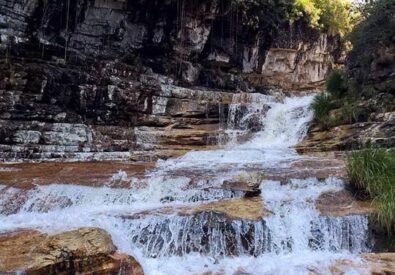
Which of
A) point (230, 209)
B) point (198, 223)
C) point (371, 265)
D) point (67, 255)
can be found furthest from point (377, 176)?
point (67, 255)

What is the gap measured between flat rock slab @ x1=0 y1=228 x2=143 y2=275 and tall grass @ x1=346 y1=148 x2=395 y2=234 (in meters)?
4.24

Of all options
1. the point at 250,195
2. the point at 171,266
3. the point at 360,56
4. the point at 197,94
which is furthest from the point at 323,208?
the point at 197,94

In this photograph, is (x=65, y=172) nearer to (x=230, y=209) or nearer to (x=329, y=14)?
(x=230, y=209)

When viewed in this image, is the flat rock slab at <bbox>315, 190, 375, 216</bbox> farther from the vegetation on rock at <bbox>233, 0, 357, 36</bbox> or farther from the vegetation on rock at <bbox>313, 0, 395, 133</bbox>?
the vegetation on rock at <bbox>233, 0, 357, 36</bbox>

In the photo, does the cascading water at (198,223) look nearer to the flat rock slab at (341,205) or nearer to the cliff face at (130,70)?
the flat rock slab at (341,205)

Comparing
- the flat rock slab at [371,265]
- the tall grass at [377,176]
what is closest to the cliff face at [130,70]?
the tall grass at [377,176]

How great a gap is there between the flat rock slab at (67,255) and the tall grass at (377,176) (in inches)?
167

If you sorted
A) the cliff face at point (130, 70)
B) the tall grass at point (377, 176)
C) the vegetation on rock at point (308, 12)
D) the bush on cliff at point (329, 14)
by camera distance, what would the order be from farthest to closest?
the bush on cliff at point (329, 14), the vegetation on rock at point (308, 12), the cliff face at point (130, 70), the tall grass at point (377, 176)

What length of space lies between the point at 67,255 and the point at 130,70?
1355cm

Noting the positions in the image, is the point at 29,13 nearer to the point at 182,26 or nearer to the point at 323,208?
the point at 182,26

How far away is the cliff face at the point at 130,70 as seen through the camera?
49.7 ft

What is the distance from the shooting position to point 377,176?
859 cm

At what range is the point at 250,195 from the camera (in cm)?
892

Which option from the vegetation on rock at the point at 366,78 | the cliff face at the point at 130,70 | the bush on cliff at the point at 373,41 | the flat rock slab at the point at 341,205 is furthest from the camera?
the cliff face at the point at 130,70
